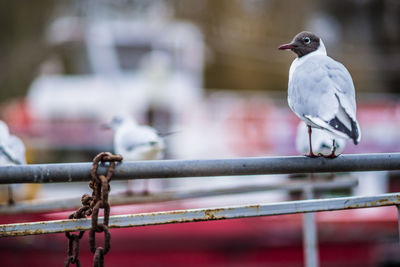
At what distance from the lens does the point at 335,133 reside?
1396 millimetres

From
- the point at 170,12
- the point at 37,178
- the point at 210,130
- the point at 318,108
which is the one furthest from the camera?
the point at 170,12

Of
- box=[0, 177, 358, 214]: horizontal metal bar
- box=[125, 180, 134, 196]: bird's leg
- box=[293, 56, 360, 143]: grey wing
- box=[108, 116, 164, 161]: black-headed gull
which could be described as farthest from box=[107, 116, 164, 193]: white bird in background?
box=[293, 56, 360, 143]: grey wing

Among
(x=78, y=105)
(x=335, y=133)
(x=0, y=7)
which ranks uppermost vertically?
(x=0, y=7)

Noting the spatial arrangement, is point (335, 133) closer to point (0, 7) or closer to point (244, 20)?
point (0, 7)

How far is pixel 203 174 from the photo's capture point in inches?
46.8

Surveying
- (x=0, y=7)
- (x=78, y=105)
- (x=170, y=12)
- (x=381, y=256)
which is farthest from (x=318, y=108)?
(x=170, y=12)

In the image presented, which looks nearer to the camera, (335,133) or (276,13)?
(335,133)

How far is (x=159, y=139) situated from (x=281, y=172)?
1.59m

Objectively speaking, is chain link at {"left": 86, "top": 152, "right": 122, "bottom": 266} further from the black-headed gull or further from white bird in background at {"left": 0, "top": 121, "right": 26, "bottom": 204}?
the black-headed gull

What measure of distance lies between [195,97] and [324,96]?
20.0 ft

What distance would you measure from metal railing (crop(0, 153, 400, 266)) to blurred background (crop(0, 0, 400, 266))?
974mm

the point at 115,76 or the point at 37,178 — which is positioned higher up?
the point at 115,76

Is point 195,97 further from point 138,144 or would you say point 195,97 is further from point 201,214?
point 201,214

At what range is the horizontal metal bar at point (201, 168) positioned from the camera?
1.13 meters
